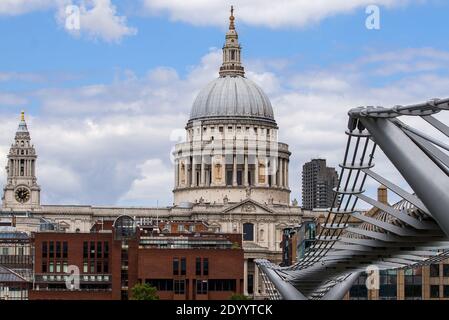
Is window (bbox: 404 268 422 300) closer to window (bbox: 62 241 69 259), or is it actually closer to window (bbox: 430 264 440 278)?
window (bbox: 430 264 440 278)

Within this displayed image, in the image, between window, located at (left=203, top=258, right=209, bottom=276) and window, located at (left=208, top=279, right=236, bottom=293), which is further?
window, located at (left=203, top=258, right=209, bottom=276)

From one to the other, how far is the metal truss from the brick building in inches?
1831

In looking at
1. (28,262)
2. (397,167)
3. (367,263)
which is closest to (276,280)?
(367,263)

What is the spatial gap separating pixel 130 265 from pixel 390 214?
305ft

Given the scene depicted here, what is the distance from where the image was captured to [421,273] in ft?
359

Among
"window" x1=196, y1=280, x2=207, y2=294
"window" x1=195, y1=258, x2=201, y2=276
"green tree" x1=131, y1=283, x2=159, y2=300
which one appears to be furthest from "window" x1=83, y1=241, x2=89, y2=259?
"green tree" x1=131, y1=283, x2=159, y2=300

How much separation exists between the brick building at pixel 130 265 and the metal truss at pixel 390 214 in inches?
1831

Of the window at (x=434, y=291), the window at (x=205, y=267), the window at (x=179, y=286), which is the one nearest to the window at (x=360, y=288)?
the window at (x=434, y=291)

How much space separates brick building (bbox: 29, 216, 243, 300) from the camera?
139 meters

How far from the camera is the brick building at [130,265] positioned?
139000mm

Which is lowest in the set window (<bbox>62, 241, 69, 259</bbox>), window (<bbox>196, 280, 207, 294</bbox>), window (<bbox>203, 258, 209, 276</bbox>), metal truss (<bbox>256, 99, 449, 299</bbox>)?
metal truss (<bbox>256, 99, 449, 299</bbox>)

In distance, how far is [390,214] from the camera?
49.8 m
